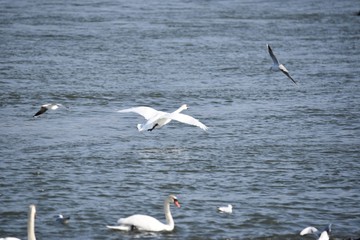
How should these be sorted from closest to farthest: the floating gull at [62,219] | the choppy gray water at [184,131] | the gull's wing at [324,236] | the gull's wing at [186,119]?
the gull's wing at [324,236] < the floating gull at [62,219] < the choppy gray water at [184,131] < the gull's wing at [186,119]

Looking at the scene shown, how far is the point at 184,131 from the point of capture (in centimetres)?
1788

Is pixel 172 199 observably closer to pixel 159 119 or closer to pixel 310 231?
pixel 310 231

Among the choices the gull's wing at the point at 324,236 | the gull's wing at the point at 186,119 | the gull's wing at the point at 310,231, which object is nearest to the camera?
the gull's wing at the point at 324,236

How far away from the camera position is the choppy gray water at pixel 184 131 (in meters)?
12.3

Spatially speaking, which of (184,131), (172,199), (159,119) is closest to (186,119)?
(159,119)

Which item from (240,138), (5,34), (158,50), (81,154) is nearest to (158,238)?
(81,154)

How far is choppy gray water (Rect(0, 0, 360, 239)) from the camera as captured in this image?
1229cm

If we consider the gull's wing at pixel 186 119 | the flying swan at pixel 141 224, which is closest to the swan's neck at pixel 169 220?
the flying swan at pixel 141 224

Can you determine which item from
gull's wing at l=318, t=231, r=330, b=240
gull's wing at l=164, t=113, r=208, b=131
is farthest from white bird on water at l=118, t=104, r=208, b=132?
gull's wing at l=318, t=231, r=330, b=240

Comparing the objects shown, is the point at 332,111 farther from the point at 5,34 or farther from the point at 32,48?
the point at 5,34

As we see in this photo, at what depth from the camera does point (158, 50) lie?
28.9 m

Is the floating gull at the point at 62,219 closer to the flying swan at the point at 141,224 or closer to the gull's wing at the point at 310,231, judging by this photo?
the flying swan at the point at 141,224

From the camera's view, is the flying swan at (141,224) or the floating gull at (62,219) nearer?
the flying swan at (141,224)

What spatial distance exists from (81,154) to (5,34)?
16989mm
